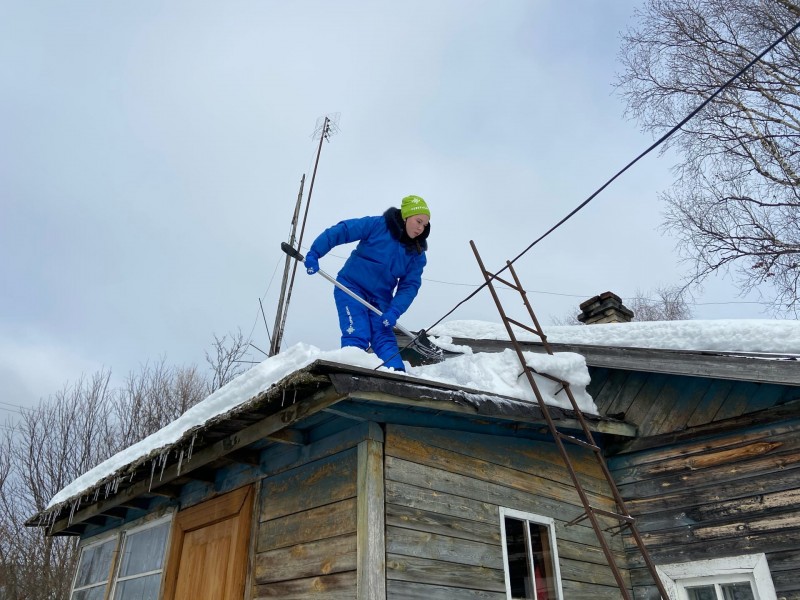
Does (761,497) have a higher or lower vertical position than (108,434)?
lower

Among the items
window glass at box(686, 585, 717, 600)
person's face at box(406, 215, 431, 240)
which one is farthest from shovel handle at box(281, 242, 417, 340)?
window glass at box(686, 585, 717, 600)

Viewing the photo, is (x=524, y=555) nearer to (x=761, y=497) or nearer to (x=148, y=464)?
(x=761, y=497)

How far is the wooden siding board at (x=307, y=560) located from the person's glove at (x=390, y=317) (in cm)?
201

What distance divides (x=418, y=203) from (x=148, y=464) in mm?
3084

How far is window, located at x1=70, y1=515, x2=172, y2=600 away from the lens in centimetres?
555

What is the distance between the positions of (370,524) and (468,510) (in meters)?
0.89

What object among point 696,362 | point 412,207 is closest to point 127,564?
point 412,207

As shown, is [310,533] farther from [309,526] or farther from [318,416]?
[318,416]

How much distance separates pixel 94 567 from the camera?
672cm

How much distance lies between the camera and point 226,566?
4613 mm

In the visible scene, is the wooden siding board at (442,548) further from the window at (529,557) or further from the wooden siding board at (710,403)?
the wooden siding board at (710,403)

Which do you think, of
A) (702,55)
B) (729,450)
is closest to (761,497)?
(729,450)

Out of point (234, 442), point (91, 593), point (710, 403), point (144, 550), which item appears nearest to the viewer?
point (234, 442)

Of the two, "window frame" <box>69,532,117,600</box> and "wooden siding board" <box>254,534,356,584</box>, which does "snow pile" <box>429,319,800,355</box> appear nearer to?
"wooden siding board" <box>254,534,356,584</box>
